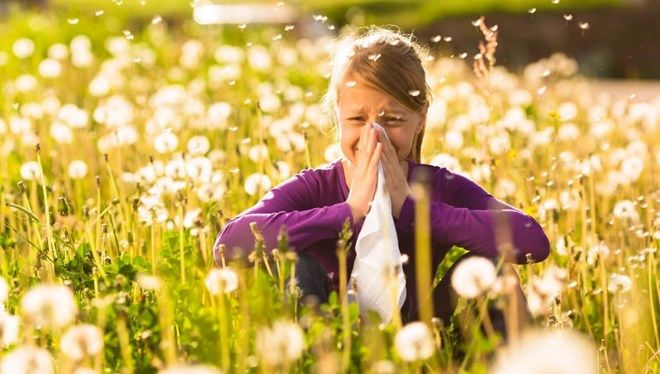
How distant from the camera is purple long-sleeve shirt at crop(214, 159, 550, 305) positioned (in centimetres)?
295

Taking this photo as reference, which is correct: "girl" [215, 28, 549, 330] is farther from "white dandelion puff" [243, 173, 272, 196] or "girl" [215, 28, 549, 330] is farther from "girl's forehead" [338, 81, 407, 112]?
"white dandelion puff" [243, 173, 272, 196]

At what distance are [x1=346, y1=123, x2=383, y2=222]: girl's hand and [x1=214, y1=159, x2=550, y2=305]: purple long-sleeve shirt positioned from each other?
0.03 metres

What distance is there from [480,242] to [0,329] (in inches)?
48.1

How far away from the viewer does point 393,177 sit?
298 centimetres

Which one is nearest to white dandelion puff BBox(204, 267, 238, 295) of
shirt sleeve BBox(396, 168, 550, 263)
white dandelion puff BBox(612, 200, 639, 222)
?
shirt sleeve BBox(396, 168, 550, 263)

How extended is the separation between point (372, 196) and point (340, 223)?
10cm

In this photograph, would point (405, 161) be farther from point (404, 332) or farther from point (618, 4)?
point (618, 4)

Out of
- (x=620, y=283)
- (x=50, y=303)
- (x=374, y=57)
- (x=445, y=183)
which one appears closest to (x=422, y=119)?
(x=445, y=183)

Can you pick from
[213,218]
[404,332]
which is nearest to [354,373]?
[404,332]

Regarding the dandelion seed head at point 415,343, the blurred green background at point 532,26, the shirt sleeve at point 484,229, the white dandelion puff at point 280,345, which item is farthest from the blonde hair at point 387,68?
the blurred green background at point 532,26

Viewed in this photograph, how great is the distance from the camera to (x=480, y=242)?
2.97 meters

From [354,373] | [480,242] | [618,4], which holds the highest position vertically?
[618,4]

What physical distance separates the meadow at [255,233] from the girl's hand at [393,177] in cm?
29

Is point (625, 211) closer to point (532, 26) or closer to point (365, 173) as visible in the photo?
point (365, 173)
